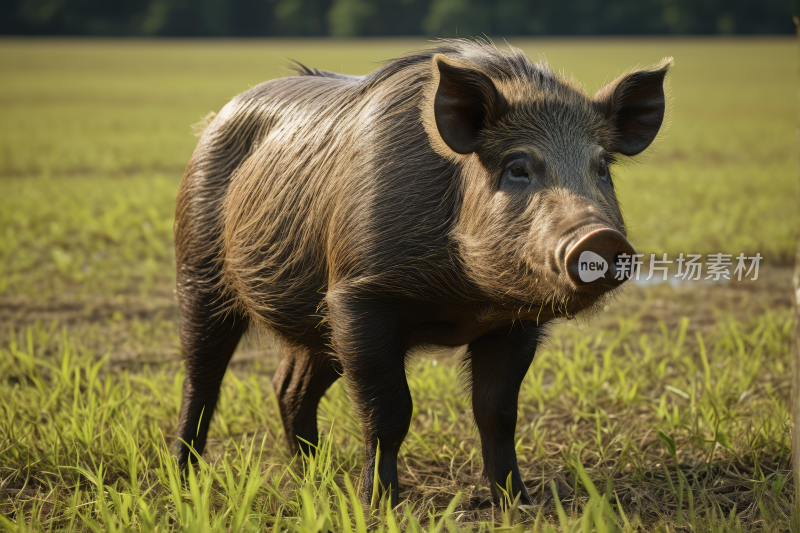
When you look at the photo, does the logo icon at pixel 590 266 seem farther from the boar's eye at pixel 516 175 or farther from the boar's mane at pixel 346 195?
the boar's eye at pixel 516 175

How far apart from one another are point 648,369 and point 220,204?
2.41 m

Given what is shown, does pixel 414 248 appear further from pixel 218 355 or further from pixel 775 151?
pixel 775 151

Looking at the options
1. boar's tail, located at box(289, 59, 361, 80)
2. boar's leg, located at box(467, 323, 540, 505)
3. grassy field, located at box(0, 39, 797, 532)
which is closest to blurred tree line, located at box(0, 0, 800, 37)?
grassy field, located at box(0, 39, 797, 532)

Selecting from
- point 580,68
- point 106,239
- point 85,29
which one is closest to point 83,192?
point 106,239

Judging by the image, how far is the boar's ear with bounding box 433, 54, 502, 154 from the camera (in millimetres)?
2164

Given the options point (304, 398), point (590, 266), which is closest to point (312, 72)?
point (304, 398)


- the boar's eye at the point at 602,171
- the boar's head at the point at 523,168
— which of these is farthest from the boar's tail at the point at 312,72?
the boar's eye at the point at 602,171

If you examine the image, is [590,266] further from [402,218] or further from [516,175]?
[402,218]

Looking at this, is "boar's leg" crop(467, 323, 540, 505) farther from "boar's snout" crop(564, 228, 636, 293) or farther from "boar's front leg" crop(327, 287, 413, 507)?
"boar's snout" crop(564, 228, 636, 293)

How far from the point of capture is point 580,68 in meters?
27.2

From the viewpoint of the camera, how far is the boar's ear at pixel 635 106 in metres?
2.41

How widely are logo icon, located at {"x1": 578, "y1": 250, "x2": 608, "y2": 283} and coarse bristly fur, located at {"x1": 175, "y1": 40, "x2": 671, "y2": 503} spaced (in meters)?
0.07

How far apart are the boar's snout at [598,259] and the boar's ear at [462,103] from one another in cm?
54

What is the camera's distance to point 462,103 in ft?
7.30
